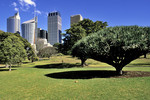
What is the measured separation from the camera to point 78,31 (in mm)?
26500

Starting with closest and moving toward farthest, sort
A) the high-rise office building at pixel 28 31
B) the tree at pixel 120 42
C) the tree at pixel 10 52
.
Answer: the tree at pixel 120 42 → the tree at pixel 10 52 → the high-rise office building at pixel 28 31

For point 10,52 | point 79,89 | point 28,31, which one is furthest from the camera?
point 28,31

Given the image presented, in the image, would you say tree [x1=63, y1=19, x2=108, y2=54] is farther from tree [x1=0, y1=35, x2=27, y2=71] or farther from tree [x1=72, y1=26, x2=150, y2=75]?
tree [x1=72, y1=26, x2=150, y2=75]

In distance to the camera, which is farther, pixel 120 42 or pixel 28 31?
pixel 28 31

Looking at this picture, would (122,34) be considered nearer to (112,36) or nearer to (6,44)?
(112,36)

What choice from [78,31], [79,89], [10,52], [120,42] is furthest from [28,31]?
[79,89]

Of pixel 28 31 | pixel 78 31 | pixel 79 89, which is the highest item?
pixel 28 31

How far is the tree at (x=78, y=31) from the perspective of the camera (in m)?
26.2

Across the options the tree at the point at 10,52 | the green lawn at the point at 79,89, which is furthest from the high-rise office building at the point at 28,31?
the green lawn at the point at 79,89

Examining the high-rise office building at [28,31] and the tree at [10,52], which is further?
the high-rise office building at [28,31]

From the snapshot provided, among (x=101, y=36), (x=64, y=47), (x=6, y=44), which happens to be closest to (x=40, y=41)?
(x=64, y=47)

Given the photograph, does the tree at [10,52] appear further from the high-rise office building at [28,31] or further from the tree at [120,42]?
the high-rise office building at [28,31]

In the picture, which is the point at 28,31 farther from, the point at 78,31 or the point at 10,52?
the point at 10,52

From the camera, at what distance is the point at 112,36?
33.8 feet
